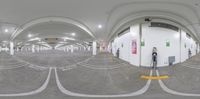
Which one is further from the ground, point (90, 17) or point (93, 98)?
point (90, 17)

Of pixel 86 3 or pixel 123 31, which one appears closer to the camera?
pixel 86 3

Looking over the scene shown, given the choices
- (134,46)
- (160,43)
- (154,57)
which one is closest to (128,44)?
(134,46)

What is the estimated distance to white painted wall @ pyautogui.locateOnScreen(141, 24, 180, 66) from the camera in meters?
8.60

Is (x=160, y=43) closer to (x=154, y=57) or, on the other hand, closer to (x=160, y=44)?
(x=160, y=44)

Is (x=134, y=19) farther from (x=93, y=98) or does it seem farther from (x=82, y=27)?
(x=93, y=98)

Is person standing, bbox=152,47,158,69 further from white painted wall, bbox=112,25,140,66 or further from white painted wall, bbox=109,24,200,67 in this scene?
white painted wall, bbox=112,25,140,66

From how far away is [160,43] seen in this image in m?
9.39

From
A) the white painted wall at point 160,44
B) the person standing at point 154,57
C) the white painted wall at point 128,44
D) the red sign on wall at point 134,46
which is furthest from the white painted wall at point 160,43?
the red sign on wall at point 134,46

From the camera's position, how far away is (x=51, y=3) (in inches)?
244

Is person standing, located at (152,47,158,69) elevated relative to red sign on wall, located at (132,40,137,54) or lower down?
lower down

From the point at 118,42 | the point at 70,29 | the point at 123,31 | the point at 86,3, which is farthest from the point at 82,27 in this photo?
the point at 118,42

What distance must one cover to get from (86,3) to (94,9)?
689 millimetres

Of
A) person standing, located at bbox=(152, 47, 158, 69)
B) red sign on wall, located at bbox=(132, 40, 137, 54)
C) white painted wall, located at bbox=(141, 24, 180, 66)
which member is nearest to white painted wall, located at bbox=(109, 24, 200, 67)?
white painted wall, located at bbox=(141, 24, 180, 66)

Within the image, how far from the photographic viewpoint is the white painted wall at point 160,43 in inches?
339
